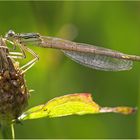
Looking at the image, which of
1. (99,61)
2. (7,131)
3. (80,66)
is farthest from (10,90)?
(80,66)

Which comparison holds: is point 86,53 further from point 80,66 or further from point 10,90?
point 10,90

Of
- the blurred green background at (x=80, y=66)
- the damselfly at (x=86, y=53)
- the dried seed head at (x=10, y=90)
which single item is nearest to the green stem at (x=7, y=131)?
the dried seed head at (x=10, y=90)

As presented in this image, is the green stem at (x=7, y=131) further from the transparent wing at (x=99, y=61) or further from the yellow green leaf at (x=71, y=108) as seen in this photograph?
the transparent wing at (x=99, y=61)

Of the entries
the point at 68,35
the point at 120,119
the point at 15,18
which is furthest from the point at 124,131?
the point at 15,18

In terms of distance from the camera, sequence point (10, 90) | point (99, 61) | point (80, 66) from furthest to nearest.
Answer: point (80, 66) → point (99, 61) → point (10, 90)

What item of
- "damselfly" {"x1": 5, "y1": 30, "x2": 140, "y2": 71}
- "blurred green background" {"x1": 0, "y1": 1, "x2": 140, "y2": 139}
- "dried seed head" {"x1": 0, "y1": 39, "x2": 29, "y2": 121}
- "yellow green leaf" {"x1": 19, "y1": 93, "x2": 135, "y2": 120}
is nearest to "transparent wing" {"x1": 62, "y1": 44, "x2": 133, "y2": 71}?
"damselfly" {"x1": 5, "y1": 30, "x2": 140, "y2": 71}

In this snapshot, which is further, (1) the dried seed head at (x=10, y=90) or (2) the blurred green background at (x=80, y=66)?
(2) the blurred green background at (x=80, y=66)

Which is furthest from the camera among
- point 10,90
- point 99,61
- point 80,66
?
point 80,66

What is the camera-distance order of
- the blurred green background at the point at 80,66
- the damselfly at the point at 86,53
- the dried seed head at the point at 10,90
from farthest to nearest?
the blurred green background at the point at 80,66 < the damselfly at the point at 86,53 < the dried seed head at the point at 10,90
